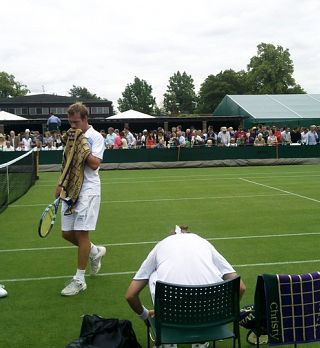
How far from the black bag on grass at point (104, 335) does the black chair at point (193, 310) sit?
55 centimetres

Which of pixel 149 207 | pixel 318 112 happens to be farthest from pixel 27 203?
pixel 318 112

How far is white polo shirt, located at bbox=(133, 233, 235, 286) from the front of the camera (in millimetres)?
3457

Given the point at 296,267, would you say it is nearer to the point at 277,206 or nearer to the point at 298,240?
the point at 298,240

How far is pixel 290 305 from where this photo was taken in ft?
11.2

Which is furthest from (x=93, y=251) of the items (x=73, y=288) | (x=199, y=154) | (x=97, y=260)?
(x=199, y=154)

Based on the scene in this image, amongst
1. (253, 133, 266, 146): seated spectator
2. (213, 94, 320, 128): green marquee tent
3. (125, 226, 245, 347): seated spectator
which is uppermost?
(213, 94, 320, 128): green marquee tent

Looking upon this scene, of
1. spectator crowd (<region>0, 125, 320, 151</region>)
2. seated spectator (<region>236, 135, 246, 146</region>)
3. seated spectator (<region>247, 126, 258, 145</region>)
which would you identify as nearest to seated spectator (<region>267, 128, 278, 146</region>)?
spectator crowd (<region>0, 125, 320, 151</region>)

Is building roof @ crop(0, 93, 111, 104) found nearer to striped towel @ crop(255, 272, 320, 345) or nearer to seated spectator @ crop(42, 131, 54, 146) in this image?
seated spectator @ crop(42, 131, 54, 146)

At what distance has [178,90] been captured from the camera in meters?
126

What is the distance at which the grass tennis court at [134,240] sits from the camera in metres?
5.20

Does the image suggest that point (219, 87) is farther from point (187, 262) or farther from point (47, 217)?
point (187, 262)

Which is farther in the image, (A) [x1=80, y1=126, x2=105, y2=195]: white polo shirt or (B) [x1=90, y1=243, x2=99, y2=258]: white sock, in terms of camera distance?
(B) [x1=90, y1=243, x2=99, y2=258]: white sock

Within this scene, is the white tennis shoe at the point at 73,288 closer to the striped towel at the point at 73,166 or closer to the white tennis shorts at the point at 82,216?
the white tennis shorts at the point at 82,216

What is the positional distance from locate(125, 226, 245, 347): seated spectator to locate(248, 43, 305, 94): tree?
260 feet
